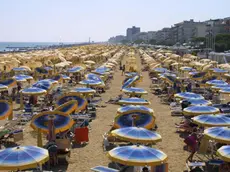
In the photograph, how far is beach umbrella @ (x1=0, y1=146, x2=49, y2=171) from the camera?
648 cm

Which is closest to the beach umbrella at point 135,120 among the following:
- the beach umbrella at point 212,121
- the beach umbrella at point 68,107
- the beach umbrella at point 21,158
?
the beach umbrella at point 212,121

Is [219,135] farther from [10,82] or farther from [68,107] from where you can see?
[10,82]

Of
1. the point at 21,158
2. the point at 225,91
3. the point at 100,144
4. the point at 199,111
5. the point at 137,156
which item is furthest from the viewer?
the point at 225,91

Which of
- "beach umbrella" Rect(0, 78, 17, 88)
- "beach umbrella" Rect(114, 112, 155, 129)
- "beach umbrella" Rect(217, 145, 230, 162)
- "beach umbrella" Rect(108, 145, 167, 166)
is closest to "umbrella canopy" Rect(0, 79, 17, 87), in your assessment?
"beach umbrella" Rect(0, 78, 17, 88)

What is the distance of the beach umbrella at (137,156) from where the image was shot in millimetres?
6789

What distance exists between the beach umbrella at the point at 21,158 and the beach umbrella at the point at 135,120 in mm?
3522

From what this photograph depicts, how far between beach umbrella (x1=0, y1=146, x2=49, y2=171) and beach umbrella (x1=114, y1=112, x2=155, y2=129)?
3522mm

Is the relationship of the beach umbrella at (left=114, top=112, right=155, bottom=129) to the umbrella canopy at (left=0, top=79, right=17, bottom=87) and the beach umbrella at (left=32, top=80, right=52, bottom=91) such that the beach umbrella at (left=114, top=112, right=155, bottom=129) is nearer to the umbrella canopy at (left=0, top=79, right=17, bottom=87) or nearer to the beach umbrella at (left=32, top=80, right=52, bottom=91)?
the beach umbrella at (left=32, top=80, right=52, bottom=91)

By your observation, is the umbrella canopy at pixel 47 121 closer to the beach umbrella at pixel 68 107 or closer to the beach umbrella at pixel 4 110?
the beach umbrella at pixel 68 107

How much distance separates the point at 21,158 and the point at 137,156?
217 cm

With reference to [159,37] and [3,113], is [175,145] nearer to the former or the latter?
[3,113]

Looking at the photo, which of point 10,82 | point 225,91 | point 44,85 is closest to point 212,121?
point 225,91

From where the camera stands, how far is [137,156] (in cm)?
692

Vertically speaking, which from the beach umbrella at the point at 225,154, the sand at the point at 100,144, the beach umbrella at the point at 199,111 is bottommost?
the sand at the point at 100,144
